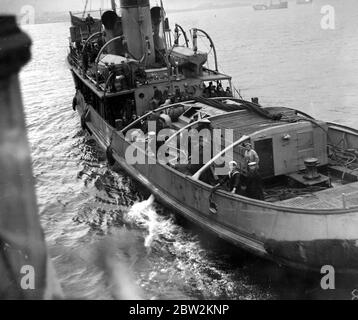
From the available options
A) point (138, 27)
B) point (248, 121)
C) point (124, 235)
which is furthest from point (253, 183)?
point (138, 27)

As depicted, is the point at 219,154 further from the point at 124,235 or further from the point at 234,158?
the point at 124,235

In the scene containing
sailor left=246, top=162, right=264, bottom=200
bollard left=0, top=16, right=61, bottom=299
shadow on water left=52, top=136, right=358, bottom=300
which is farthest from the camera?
sailor left=246, top=162, right=264, bottom=200

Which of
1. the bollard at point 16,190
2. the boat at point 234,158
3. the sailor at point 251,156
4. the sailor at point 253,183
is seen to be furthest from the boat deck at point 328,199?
the bollard at point 16,190

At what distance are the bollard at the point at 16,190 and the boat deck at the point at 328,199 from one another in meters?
9.46

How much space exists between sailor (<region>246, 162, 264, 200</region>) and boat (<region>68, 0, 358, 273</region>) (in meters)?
0.23

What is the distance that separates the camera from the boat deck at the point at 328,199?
38.3 ft

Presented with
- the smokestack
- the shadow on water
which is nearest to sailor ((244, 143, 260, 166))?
the shadow on water

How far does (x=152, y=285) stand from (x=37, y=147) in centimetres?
1768

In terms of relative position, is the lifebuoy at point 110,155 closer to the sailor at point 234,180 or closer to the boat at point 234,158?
the boat at point 234,158

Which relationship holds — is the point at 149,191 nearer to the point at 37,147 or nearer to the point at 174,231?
the point at 174,231

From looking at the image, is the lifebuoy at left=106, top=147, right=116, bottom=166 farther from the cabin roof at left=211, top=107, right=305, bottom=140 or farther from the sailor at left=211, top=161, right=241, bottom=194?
the sailor at left=211, top=161, right=241, bottom=194

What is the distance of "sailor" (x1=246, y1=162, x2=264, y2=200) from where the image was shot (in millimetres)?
11891
